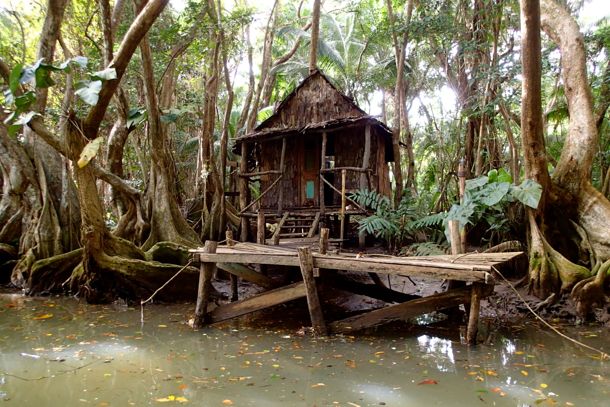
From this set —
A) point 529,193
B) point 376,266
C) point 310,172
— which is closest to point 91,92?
point 376,266

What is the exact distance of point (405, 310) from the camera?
639 cm

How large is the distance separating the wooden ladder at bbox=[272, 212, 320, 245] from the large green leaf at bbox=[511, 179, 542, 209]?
4469 millimetres

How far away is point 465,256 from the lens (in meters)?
6.46

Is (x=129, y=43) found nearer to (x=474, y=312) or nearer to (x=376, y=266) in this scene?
(x=376, y=266)

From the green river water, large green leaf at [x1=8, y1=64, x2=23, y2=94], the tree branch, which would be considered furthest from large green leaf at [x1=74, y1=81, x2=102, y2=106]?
the green river water

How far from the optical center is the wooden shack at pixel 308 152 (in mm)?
11727

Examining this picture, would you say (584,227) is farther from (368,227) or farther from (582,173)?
(368,227)

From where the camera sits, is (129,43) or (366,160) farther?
(366,160)

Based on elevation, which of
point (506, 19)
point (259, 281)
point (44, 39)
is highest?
point (506, 19)

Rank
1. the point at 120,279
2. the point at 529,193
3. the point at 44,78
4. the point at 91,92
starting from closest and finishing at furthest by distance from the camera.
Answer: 1. the point at 91,92
2. the point at 44,78
3. the point at 529,193
4. the point at 120,279

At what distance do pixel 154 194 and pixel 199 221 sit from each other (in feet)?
8.86

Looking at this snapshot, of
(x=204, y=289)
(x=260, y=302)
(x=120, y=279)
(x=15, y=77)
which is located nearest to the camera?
(x=15, y=77)

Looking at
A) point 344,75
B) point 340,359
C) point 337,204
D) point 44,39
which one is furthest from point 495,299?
point 344,75

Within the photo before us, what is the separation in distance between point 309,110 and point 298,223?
10.4ft
